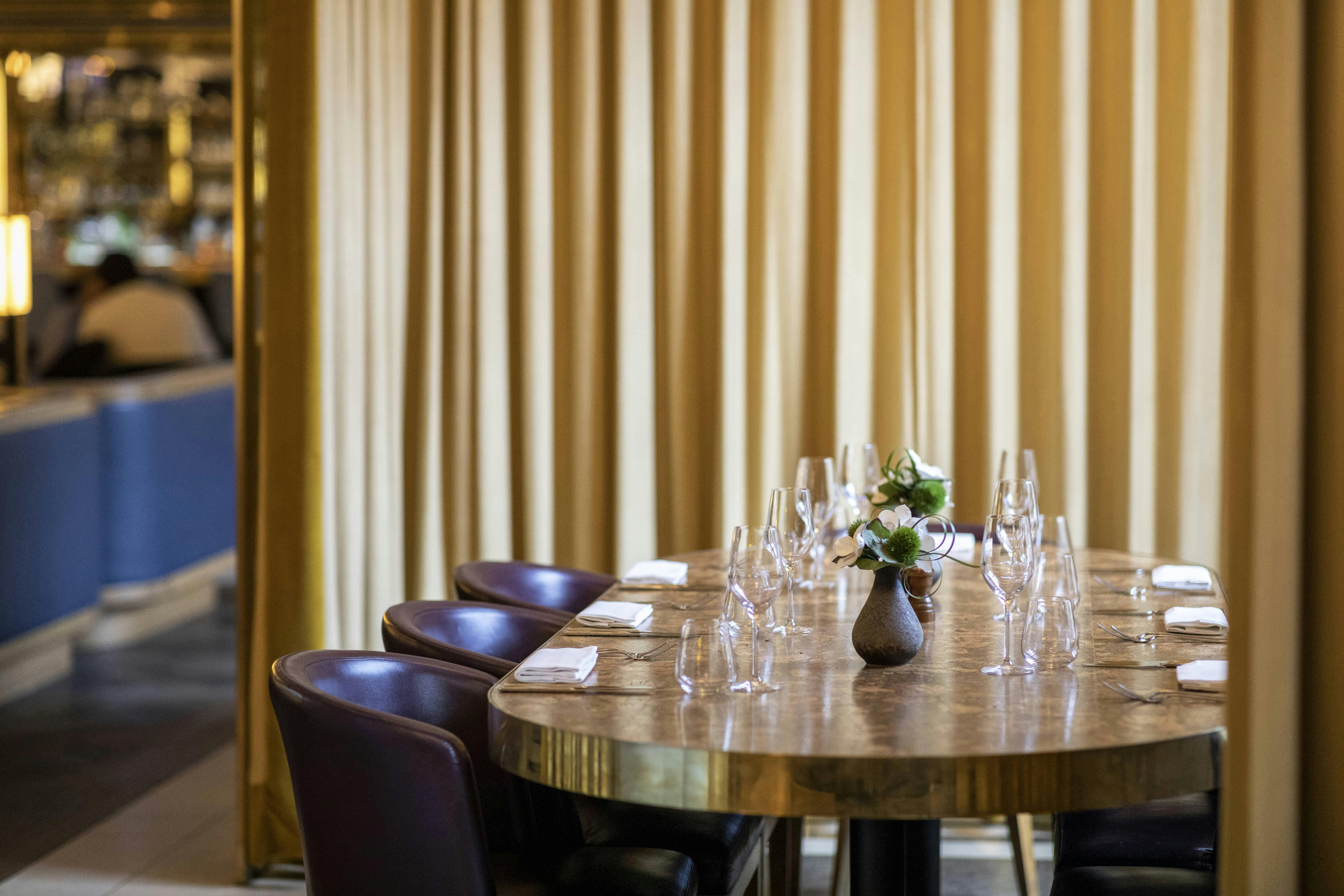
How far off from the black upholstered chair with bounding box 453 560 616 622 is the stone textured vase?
3.09 feet

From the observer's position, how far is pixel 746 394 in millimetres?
3773

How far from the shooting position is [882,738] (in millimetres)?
1705

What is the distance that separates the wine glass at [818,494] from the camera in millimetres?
2871

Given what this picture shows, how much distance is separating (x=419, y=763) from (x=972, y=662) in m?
0.88

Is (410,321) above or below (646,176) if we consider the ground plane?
below

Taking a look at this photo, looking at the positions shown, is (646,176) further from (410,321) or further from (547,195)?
(410,321)

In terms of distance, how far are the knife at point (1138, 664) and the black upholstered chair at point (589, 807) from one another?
0.70 meters

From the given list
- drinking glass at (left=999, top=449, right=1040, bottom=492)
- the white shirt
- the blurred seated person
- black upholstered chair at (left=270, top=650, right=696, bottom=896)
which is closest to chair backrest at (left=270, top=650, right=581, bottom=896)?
black upholstered chair at (left=270, top=650, right=696, bottom=896)

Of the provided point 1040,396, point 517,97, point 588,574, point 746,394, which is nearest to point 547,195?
point 517,97

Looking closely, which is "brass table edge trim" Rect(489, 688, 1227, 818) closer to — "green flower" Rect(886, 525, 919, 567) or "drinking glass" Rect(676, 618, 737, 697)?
"drinking glass" Rect(676, 618, 737, 697)

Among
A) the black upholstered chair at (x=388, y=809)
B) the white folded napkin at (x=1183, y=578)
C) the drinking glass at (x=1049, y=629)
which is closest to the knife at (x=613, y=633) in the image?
the black upholstered chair at (x=388, y=809)

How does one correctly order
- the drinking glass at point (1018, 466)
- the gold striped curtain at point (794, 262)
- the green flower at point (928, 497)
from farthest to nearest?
the gold striped curtain at point (794, 262), the drinking glass at point (1018, 466), the green flower at point (928, 497)

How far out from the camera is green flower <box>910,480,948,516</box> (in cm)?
261

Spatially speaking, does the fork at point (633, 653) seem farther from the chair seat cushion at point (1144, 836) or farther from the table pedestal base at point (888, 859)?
the chair seat cushion at point (1144, 836)
